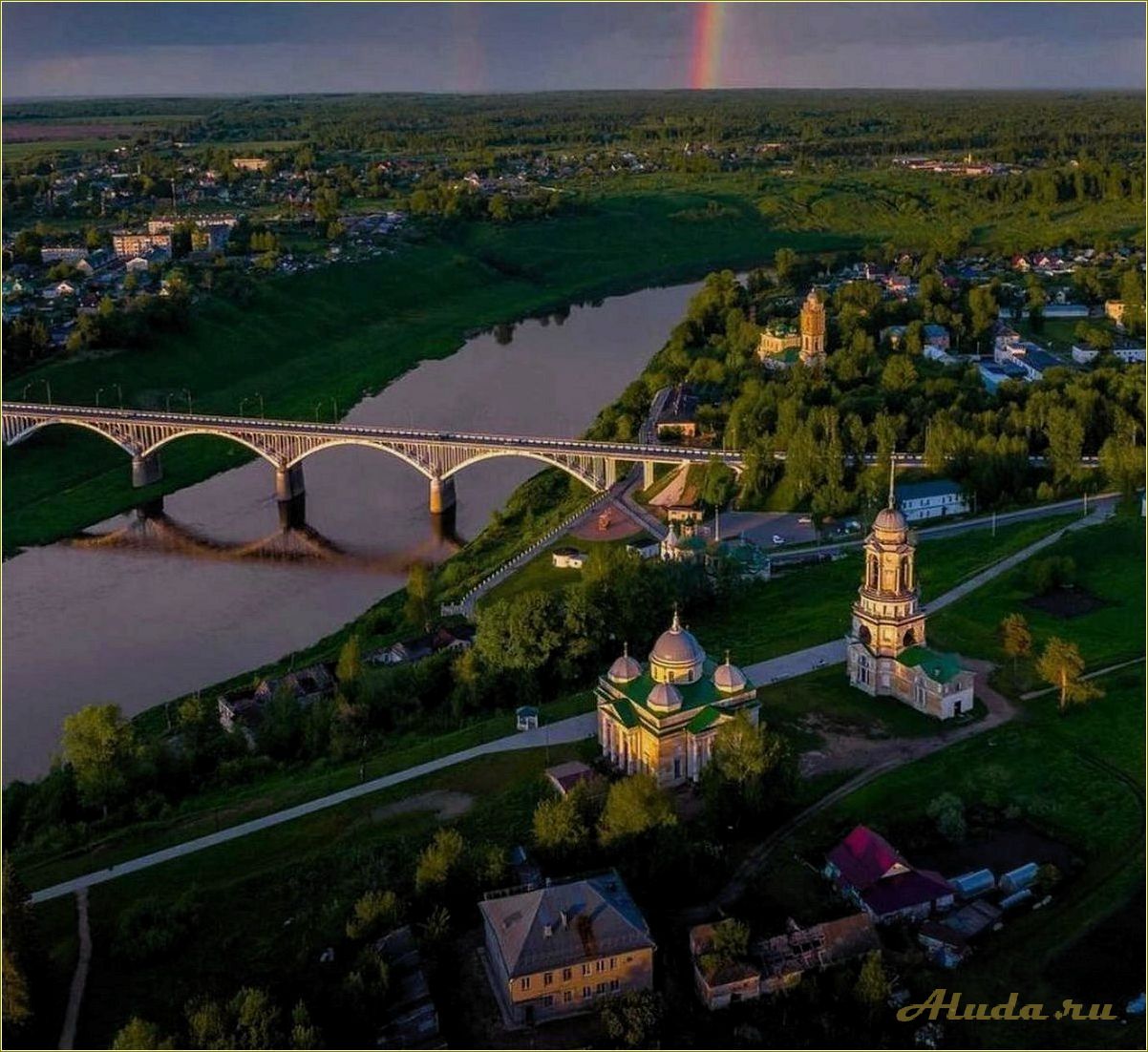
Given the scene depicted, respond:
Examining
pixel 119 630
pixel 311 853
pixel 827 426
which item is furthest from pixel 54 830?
pixel 827 426

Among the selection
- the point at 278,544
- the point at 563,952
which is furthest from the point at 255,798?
the point at 278,544

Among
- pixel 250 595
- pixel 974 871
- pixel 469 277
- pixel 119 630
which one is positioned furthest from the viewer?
pixel 469 277

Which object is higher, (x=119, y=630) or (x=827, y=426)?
(x=827, y=426)

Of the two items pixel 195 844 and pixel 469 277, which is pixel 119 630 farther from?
pixel 469 277

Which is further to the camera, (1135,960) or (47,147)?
(47,147)

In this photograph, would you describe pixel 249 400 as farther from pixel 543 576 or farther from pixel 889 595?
pixel 889 595

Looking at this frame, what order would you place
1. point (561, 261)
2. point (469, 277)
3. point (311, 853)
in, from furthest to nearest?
1. point (561, 261)
2. point (469, 277)
3. point (311, 853)

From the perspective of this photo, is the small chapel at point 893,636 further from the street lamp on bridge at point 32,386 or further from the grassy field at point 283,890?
the street lamp on bridge at point 32,386
